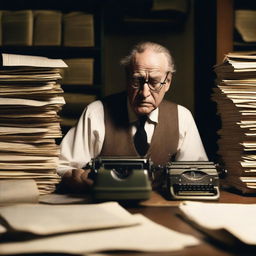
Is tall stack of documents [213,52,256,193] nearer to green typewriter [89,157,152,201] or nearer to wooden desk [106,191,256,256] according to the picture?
wooden desk [106,191,256,256]

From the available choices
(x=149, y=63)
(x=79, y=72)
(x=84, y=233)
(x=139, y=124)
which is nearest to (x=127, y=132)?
(x=139, y=124)

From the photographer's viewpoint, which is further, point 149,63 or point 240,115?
point 149,63

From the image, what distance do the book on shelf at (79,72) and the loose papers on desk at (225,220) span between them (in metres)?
2.50

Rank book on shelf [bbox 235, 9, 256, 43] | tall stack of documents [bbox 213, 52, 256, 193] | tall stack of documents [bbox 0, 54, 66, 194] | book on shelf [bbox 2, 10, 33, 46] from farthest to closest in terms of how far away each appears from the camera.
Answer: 1. book on shelf [bbox 2, 10, 33, 46]
2. book on shelf [bbox 235, 9, 256, 43]
3. tall stack of documents [bbox 213, 52, 256, 193]
4. tall stack of documents [bbox 0, 54, 66, 194]

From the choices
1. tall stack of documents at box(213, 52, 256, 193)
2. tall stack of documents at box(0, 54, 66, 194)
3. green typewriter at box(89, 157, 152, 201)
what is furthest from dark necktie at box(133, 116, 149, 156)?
green typewriter at box(89, 157, 152, 201)

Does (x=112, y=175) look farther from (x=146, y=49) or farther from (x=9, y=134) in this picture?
(x=146, y=49)

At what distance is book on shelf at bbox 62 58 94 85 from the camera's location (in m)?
3.65

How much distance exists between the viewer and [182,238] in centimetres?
94

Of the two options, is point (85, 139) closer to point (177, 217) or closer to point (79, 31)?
point (79, 31)

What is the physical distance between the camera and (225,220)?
111 centimetres

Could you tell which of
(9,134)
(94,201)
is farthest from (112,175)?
(9,134)

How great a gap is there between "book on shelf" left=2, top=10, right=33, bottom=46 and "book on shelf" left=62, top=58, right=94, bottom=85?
380 millimetres

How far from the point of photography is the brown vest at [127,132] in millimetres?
2494

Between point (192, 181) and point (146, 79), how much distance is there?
3.38 feet
